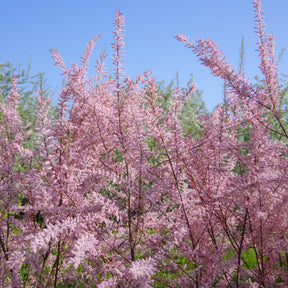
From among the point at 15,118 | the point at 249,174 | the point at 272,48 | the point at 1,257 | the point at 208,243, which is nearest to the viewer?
the point at 249,174

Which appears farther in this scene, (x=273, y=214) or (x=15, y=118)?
(x=15, y=118)

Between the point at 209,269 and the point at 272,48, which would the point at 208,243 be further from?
the point at 272,48

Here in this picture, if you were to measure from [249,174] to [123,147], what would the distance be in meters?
0.98

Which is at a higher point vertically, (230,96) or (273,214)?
(230,96)

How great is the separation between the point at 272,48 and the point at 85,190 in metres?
1.98

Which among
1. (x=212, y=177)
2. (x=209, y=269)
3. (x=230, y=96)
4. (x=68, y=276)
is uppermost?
(x=230, y=96)

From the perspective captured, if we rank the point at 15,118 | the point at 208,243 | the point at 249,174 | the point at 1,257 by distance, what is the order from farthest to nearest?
the point at 15,118
the point at 1,257
the point at 208,243
the point at 249,174

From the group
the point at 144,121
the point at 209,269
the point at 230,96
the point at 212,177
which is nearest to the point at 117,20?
the point at 144,121

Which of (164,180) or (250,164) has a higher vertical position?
(250,164)

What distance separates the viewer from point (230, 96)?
2.50m

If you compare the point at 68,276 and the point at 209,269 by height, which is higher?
Result: the point at 209,269

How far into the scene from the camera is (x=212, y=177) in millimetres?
2535

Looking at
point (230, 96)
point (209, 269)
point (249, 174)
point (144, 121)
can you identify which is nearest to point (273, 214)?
point (249, 174)

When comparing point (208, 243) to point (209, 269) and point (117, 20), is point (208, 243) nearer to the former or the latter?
point (209, 269)
